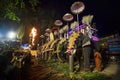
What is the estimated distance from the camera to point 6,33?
44688 mm

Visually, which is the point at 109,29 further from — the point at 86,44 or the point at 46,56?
the point at 86,44

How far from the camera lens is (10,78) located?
10172mm

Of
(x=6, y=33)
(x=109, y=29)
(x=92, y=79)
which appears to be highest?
(x=6, y=33)

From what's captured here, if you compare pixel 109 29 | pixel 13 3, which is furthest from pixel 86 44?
pixel 109 29

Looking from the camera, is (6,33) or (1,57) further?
(6,33)

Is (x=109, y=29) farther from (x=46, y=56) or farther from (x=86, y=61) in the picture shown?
(x=86, y=61)

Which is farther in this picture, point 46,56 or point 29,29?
point 29,29

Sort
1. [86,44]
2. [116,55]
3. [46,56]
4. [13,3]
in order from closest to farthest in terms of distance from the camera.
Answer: [86,44] < [13,3] < [116,55] < [46,56]

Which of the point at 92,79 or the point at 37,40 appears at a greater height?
the point at 37,40

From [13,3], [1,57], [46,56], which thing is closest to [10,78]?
[1,57]

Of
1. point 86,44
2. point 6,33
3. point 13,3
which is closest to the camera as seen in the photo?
point 86,44

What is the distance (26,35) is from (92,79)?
137ft

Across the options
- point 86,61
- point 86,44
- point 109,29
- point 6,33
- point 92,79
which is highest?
point 6,33

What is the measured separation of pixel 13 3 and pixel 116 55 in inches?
360
